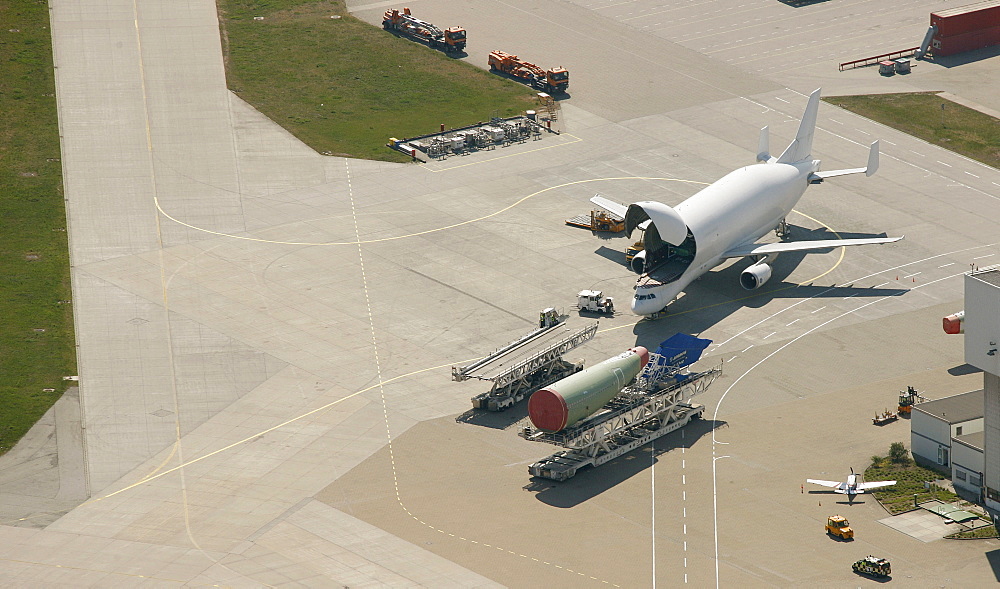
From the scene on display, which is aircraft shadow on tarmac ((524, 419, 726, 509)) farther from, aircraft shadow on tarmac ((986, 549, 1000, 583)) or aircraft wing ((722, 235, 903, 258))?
aircraft wing ((722, 235, 903, 258))

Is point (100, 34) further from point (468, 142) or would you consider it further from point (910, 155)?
point (910, 155)

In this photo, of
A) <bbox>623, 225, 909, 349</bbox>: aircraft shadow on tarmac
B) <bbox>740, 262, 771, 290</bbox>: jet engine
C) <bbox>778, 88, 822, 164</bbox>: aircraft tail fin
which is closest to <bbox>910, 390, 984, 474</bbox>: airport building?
<bbox>623, 225, 909, 349</bbox>: aircraft shadow on tarmac

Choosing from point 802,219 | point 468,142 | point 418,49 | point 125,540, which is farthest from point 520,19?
point 125,540

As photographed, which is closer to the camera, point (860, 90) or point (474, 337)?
point (474, 337)

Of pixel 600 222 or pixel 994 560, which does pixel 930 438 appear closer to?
pixel 994 560

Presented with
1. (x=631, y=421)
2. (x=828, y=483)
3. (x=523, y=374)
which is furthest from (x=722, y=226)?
(x=828, y=483)

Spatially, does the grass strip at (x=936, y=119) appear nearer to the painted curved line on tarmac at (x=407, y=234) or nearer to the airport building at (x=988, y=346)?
the painted curved line on tarmac at (x=407, y=234)

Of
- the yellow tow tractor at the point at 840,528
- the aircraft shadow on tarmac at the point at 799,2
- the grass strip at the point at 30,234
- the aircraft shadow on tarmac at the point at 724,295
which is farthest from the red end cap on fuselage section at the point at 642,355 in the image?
the aircraft shadow on tarmac at the point at 799,2
